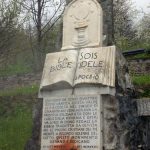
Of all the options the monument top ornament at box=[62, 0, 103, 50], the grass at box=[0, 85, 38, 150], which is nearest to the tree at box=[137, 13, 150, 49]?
the grass at box=[0, 85, 38, 150]

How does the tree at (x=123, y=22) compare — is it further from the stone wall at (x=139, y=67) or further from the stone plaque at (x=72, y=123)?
the stone plaque at (x=72, y=123)

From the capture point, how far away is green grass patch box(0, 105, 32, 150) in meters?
10.3

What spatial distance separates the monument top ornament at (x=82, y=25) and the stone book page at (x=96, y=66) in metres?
0.18

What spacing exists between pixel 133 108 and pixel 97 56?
3.88 feet

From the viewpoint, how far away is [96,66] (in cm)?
672

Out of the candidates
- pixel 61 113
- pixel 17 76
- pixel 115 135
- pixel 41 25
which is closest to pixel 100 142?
pixel 115 135

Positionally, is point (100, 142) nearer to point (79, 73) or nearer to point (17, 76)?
point (79, 73)

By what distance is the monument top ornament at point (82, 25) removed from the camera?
22.9 feet

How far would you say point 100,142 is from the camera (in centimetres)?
639

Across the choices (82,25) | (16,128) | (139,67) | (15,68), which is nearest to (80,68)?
(82,25)

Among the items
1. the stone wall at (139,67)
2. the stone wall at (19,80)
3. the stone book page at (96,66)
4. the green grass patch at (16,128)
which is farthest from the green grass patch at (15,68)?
the stone book page at (96,66)

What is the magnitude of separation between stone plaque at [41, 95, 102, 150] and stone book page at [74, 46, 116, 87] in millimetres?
277

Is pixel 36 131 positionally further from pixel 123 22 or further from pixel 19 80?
pixel 123 22

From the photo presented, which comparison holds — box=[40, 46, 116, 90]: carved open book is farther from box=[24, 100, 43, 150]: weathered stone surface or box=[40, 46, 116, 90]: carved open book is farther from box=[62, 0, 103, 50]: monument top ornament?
box=[24, 100, 43, 150]: weathered stone surface
